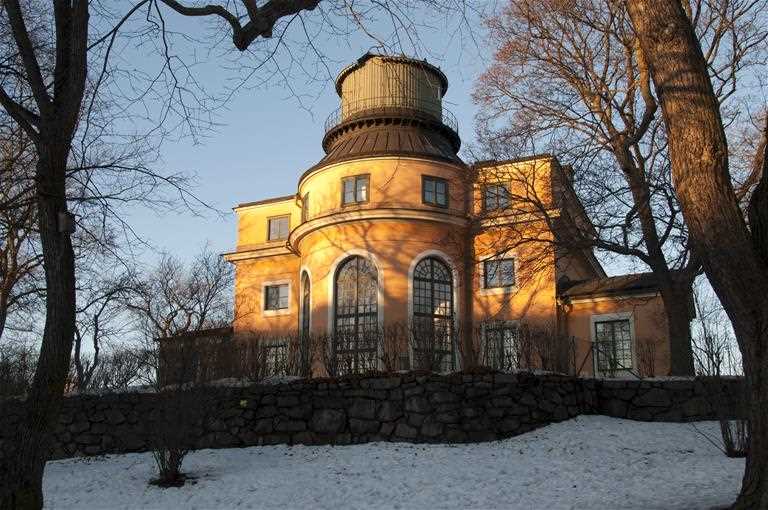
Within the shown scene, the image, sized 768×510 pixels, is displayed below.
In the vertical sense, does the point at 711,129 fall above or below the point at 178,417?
above

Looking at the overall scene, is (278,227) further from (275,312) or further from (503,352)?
(503,352)

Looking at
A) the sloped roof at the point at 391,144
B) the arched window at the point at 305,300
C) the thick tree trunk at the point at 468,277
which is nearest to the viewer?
the thick tree trunk at the point at 468,277

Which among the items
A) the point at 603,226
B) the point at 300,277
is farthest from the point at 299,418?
the point at 300,277

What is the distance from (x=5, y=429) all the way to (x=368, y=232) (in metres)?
12.5

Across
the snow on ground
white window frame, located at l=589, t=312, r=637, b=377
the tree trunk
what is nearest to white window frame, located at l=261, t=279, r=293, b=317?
white window frame, located at l=589, t=312, r=637, b=377

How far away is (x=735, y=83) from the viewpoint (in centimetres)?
1878

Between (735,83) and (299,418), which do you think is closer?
(299,418)

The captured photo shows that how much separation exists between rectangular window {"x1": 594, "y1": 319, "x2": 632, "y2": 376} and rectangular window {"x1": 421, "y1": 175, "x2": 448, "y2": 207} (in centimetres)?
672

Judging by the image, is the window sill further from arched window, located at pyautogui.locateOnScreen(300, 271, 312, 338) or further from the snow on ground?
the snow on ground

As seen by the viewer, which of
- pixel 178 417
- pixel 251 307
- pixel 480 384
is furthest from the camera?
pixel 251 307

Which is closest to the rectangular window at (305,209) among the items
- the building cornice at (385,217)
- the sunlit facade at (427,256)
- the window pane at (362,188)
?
the sunlit facade at (427,256)

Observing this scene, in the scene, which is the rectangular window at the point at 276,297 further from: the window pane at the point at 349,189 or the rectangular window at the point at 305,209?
the window pane at the point at 349,189

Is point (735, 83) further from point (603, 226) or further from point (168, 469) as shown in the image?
point (168, 469)

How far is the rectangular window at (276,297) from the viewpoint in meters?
29.2
